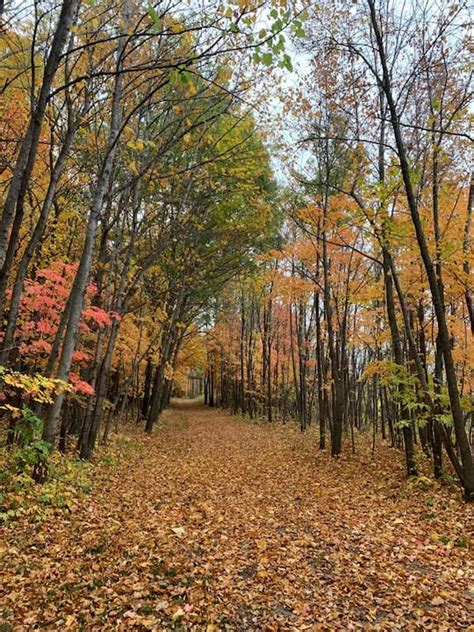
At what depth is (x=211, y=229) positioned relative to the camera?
1383cm

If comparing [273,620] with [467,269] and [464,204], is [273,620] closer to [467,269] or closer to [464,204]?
[467,269]

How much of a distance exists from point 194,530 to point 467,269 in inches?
300

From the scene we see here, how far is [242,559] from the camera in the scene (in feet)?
15.0

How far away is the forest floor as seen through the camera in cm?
348

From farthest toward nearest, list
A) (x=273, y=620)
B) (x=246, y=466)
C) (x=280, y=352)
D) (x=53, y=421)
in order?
1. (x=280, y=352)
2. (x=246, y=466)
3. (x=53, y=421)
4. (x=273, y=620)

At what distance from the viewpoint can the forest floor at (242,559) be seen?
3484 millimetres

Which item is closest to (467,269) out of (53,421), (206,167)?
(206,167)

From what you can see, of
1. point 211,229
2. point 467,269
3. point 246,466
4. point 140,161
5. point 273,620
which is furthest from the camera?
point 211,229

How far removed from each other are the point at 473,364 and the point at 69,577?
10.8 metres

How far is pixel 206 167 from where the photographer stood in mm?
10516

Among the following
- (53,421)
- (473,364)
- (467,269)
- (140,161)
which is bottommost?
(53,421)

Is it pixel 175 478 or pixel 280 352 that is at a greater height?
pixel 280 352

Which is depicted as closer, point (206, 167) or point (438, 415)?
point (438, 415)

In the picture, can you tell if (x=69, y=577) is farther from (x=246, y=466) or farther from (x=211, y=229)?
(x=211, y=229)
